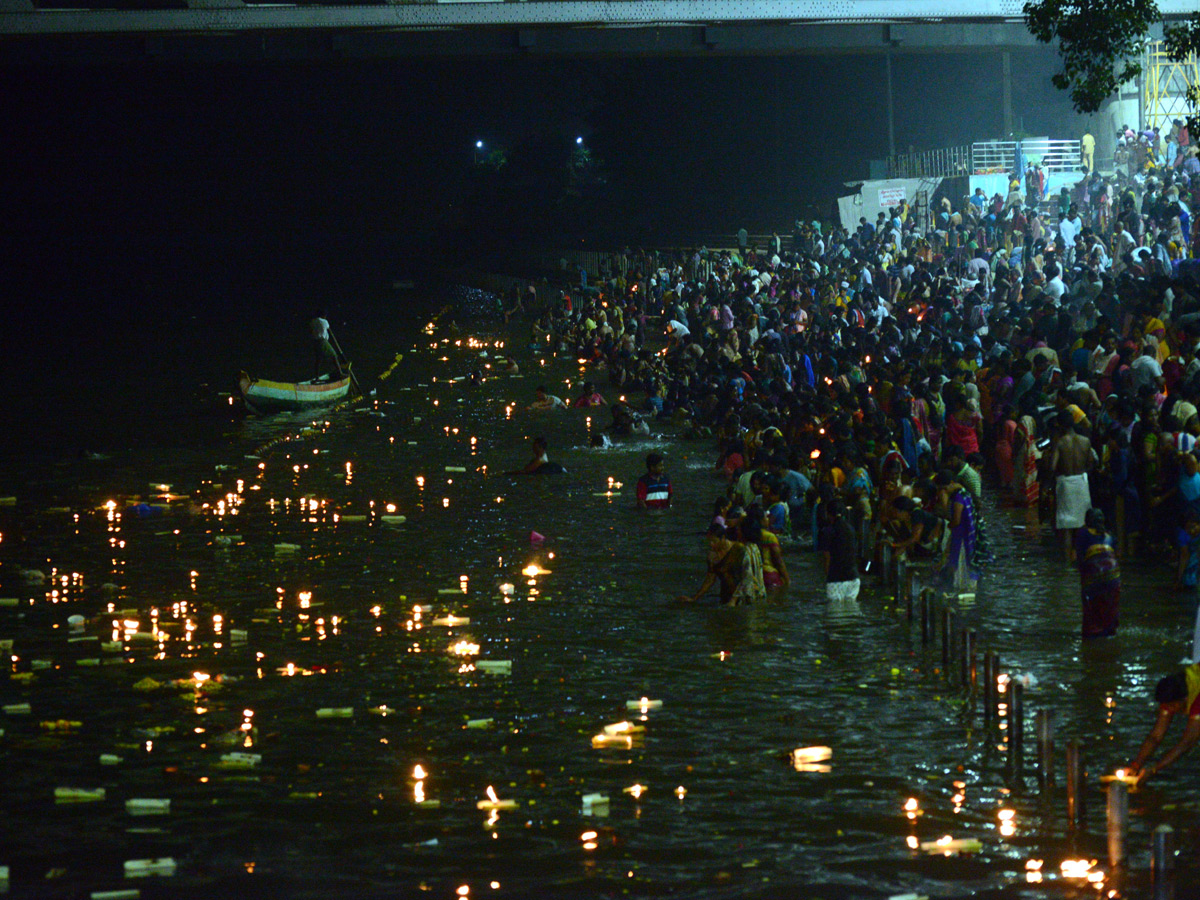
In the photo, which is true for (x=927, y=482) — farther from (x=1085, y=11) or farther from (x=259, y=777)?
(x=1085, y=11)

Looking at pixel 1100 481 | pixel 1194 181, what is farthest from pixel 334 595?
pixel 1194 181

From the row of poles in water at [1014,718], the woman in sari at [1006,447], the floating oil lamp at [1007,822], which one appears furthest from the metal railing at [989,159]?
the floating oil lamp at [1007,822]

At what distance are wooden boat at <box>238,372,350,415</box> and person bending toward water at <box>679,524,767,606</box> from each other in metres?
22.0

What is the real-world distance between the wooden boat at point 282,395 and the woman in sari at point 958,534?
23319mm

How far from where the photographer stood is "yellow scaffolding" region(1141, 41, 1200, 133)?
134ft

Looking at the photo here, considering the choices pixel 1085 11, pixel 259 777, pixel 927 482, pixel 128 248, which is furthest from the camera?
pixel 128 248

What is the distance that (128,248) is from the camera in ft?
297

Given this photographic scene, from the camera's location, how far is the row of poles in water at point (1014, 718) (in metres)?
8.23

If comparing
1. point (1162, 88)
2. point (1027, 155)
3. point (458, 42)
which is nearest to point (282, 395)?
point (458, 42)

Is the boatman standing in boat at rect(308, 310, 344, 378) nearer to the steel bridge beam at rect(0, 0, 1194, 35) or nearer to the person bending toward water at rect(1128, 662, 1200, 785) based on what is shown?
the steel bridge beam at rect(0, 0, 1194, 35)

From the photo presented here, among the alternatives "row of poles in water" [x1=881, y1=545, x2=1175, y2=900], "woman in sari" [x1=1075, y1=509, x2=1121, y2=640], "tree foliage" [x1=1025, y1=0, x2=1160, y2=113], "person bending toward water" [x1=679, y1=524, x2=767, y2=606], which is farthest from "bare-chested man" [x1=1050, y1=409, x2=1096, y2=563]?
"tree foliage" [x1=1025, y1=0, x2=1160, y2=113]

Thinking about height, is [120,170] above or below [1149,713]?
above

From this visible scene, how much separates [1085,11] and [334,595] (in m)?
12.6

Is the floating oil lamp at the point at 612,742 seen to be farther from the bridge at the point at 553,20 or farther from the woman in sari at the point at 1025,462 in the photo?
the bridge at the point at 553,20
